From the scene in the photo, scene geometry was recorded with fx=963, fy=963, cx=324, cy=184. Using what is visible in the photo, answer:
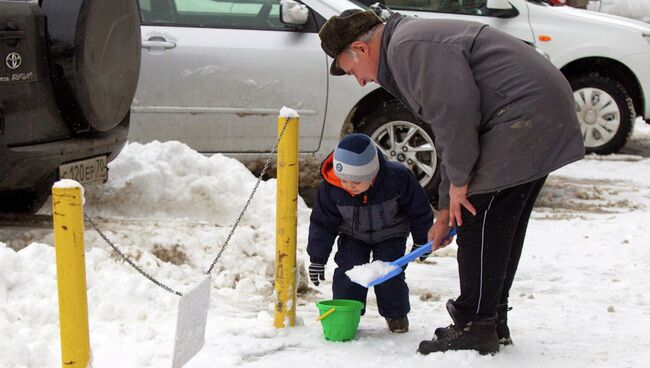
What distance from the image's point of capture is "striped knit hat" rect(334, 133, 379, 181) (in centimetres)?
415

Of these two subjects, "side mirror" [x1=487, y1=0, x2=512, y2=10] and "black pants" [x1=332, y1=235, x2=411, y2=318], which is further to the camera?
"side mirror" [x1=487, y1=0, x2=512, y2=10]

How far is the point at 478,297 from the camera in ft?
12.7

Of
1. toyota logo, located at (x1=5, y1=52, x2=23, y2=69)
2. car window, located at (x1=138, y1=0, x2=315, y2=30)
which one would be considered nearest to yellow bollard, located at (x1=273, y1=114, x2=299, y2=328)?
toyota logo, located at (x1=5, y1=52, x2=23, y2=69)

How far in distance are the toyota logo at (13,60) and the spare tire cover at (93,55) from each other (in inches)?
7.9

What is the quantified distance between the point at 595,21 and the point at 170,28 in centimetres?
426

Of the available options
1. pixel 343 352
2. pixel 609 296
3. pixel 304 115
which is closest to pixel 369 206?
pixel 343 352

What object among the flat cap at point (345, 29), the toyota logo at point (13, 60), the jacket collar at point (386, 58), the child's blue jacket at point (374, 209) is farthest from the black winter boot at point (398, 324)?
the toyota logo at point (13, 60)

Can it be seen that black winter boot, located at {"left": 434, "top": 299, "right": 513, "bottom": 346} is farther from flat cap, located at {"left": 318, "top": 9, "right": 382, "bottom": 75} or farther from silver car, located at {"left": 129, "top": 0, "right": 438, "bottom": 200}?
silver car, located at {"left": 129, "top": 0, "right": 438, "bottom": 200}

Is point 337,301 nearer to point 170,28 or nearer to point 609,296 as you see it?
point 609,296

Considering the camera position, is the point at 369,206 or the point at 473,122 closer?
the point at 473,122

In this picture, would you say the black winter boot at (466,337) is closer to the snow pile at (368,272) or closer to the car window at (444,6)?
the snow pile at (368,272)

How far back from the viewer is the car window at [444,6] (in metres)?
8.84

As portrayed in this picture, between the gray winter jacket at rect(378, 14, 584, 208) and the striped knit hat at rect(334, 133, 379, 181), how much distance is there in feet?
1.86

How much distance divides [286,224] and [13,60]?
1.65 metres
